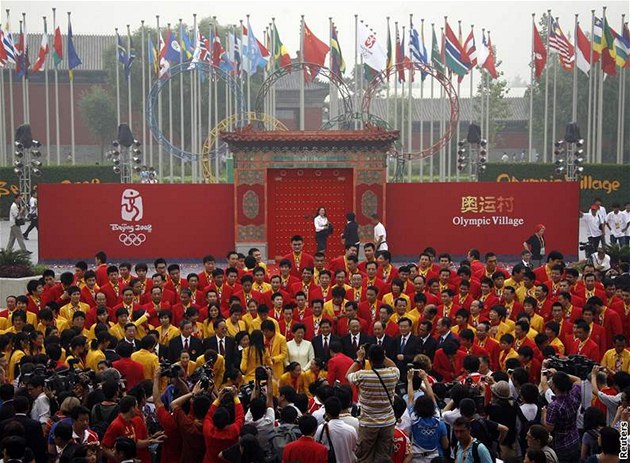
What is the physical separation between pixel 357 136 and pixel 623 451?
55.5 ft

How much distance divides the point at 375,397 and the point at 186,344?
4.24 m

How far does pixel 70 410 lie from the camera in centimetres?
837

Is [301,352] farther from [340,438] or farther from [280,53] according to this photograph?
[280,53]

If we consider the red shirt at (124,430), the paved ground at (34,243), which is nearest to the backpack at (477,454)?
the red shirt at (124,430)

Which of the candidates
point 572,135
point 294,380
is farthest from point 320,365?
point 572,135

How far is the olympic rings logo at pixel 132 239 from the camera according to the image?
24484 millimetres

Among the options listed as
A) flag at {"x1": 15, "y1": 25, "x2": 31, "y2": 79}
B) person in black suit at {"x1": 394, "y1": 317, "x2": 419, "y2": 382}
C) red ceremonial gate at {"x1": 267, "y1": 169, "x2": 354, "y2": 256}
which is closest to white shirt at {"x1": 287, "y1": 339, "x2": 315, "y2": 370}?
person in black suit at {"x1": 394, "y1": 317, "x2": 419, "y2": 382}

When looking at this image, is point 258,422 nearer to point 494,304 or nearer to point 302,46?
point 494,304

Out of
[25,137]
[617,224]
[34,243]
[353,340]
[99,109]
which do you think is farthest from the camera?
[99,109]

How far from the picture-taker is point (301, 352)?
11.8 m

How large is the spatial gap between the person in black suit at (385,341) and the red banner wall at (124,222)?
42.8 feet

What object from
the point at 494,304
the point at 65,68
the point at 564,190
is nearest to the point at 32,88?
the point at 65,68

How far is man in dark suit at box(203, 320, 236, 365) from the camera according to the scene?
38.4 feet

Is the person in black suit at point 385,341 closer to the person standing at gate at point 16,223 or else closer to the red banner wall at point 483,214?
the red banner wall at point 483,214
